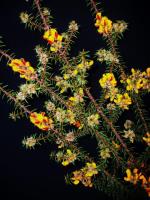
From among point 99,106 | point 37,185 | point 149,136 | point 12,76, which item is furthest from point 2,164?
point 149,136

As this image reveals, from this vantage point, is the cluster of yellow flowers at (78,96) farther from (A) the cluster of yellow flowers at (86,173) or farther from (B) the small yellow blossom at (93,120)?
(A) the cluster of yellow flowers at (86,173)

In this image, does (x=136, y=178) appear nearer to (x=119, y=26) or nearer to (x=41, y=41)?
(x=119, y=26)

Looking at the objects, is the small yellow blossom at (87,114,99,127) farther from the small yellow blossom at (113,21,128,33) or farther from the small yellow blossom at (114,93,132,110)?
the small yellow blossom at (113,21,128,33)

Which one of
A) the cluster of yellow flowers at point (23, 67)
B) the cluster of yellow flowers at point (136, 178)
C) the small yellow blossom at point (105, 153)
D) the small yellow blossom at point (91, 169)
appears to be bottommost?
the cluster of yellow flowers at point (136, 178)

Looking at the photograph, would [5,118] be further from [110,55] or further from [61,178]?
[110,55]

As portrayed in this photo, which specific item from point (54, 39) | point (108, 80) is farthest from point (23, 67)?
point (108, 80)

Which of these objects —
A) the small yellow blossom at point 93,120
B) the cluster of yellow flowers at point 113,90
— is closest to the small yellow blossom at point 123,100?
the cluster of yellow flowers at point 113,90
